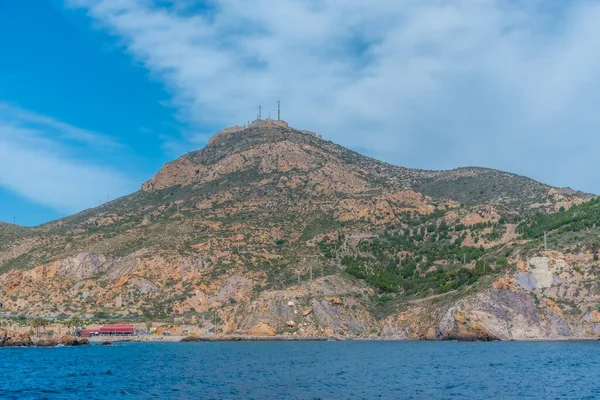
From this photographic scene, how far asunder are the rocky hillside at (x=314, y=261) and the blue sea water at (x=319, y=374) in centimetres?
2142

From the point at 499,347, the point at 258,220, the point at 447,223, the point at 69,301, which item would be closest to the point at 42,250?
the point at 69,301

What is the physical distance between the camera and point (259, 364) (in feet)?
238

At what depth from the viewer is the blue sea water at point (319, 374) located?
161 feet

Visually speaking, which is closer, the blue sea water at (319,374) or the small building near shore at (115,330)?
the blue sea water at (319,374)

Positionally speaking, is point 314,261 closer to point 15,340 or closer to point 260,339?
point 260,339

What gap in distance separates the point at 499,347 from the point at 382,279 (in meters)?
54.0

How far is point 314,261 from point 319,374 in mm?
86995

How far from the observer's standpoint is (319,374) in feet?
203

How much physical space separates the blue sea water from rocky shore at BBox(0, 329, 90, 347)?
1054 inches

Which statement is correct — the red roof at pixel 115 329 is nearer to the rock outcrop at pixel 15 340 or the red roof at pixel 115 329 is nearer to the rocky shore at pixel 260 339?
the rocky shore at pixel 260 339

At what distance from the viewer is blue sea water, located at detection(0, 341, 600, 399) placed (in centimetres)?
4922

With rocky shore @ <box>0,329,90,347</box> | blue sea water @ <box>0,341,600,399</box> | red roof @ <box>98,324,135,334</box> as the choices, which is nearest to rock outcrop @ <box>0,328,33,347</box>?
rocky shore @ <box>0,329,90,347</box>

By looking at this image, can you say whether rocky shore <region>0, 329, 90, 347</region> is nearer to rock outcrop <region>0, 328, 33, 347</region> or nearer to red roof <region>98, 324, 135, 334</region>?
rock outcrop <region>0, 328, 33, 347</region>

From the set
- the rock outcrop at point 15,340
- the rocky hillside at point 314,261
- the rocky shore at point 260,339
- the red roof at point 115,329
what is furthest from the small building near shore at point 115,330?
the rock outcrop at point 15,340
